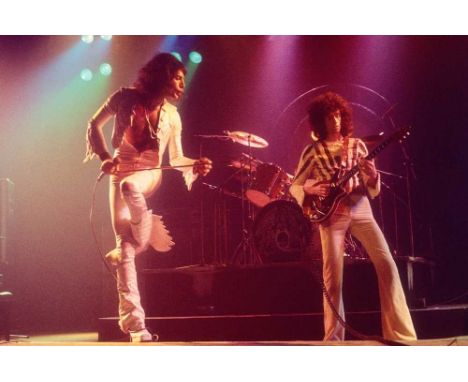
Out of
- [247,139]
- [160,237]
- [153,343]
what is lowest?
[153,343]

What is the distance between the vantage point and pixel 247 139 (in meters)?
4.82

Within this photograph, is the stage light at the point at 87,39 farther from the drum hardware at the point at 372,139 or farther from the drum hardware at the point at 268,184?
the drum hardware at the point at 372,139

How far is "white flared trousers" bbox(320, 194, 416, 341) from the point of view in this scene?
412 centimetres

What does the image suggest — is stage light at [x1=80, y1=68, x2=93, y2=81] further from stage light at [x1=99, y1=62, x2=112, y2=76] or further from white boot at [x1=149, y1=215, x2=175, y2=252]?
white boot at [x1=149, y1=215, x2=175, y2=252]

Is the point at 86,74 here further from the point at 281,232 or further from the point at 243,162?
the point at 281,232

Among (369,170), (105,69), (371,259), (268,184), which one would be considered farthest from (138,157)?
(371,259)

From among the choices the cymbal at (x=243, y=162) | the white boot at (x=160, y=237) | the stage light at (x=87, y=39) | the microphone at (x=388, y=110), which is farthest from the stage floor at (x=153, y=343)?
the stage light at (x=87, y=39)

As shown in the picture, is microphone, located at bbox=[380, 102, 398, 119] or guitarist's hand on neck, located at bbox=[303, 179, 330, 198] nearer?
guitarist's hand on neck, located at bbox=[303, 179, 330, 198]

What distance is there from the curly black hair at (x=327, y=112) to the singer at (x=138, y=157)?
0.92 m

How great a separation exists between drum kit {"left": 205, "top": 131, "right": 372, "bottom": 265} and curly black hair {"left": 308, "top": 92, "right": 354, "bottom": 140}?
0.19 metres

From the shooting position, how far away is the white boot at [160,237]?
4.71 metres

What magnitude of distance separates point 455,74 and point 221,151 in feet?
6.63

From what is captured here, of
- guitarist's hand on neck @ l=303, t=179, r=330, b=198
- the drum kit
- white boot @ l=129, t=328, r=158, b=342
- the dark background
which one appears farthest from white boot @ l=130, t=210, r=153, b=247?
guitarist's hand on neck @ l=303, t=179, r=330, b=198

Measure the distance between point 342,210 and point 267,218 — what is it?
66 cm
